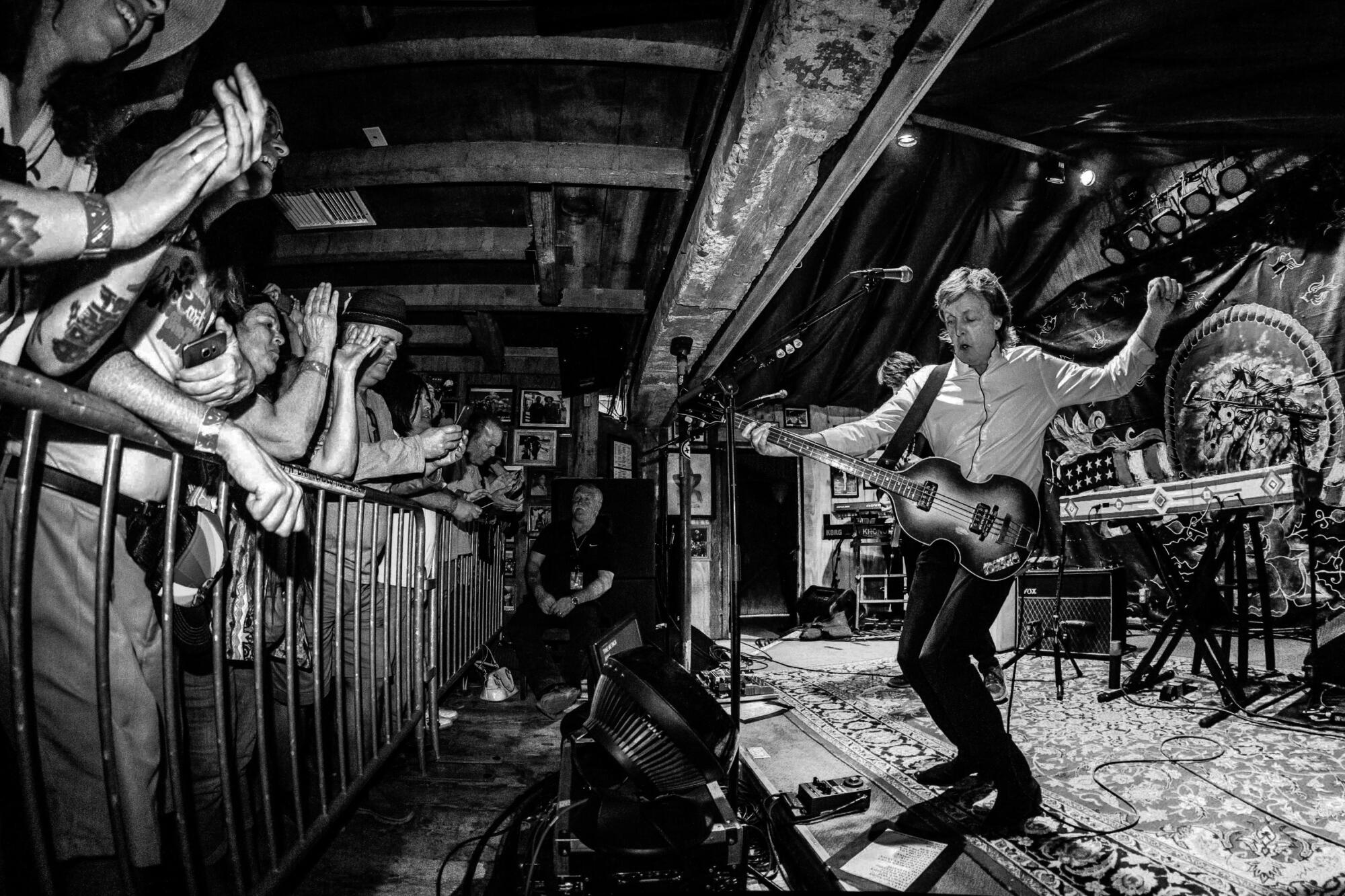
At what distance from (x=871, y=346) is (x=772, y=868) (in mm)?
5141

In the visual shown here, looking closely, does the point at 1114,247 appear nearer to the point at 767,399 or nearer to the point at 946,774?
the point at 767,399

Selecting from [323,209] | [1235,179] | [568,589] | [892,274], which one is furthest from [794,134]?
[1235,179]

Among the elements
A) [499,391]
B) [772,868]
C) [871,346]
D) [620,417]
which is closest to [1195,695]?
[772,868]

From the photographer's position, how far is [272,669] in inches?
84.2

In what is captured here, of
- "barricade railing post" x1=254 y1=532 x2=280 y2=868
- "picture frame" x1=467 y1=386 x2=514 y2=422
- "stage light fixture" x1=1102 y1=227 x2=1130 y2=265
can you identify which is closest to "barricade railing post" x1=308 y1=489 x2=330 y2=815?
"barricade railing post" x1=254 y1=532 x2=280 y2=868

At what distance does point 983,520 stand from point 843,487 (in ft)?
18.4

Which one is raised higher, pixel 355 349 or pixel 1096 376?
pixel 355 349

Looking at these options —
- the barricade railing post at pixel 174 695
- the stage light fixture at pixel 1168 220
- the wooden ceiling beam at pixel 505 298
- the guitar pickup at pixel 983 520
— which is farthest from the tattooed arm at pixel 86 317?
the stage light fixture at pixel 1168 220

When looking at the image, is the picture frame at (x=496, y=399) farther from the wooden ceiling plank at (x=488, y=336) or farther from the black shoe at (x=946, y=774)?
the black shoe at (x=946, y=774)

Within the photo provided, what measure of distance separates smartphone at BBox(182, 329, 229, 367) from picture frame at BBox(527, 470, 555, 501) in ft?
17.3

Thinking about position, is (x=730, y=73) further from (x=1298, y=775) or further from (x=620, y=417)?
(x=620, y=417)

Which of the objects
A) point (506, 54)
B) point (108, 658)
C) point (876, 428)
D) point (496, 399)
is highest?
point (506, 54)

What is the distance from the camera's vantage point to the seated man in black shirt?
378cm

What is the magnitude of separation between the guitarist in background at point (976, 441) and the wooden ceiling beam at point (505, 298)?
2737 mm
